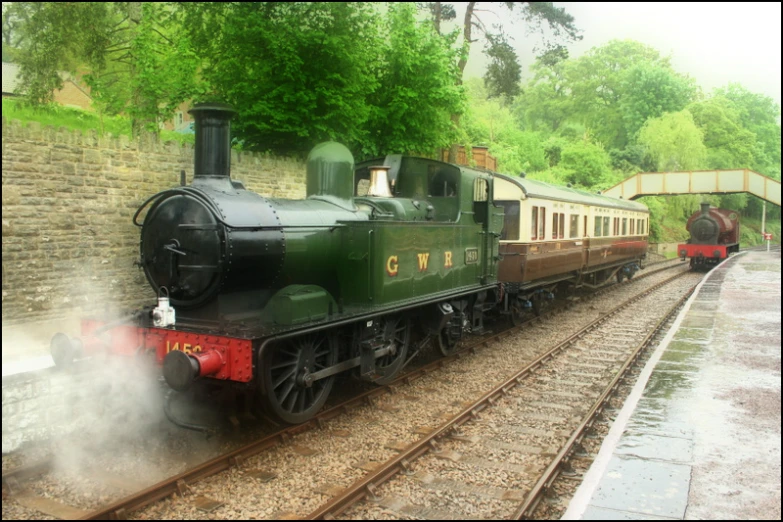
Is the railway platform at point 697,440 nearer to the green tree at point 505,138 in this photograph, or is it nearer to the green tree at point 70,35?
the green tree at point 70,35

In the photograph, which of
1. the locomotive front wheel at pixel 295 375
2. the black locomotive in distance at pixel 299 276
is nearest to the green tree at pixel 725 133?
the black locomotive in distance at pixel 299 276

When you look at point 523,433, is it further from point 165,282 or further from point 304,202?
point 165,282

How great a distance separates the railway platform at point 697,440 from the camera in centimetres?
370

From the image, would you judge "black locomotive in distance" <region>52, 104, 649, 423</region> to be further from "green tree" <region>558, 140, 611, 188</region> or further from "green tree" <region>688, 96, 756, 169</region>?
"green tree" <region>688, 96, 756, 169</region>

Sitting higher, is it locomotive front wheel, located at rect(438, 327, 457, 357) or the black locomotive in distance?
the black locomotive in distance

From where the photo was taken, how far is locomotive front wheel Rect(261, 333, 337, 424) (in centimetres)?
534

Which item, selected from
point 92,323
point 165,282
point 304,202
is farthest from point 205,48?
point 92,323

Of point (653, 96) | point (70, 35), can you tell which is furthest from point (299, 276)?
point (653, 96)

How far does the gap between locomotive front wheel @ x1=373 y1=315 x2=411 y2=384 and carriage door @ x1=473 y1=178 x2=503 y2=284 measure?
2220 millimetres

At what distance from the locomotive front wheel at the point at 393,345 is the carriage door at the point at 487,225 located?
222 cm

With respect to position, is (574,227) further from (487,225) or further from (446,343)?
(446,343)

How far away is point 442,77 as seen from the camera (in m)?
12.6

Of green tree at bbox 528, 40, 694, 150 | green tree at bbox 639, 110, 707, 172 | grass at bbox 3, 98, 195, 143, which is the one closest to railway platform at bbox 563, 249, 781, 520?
green tree at bbox 528, 40, 694, 150

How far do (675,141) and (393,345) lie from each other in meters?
32.2
